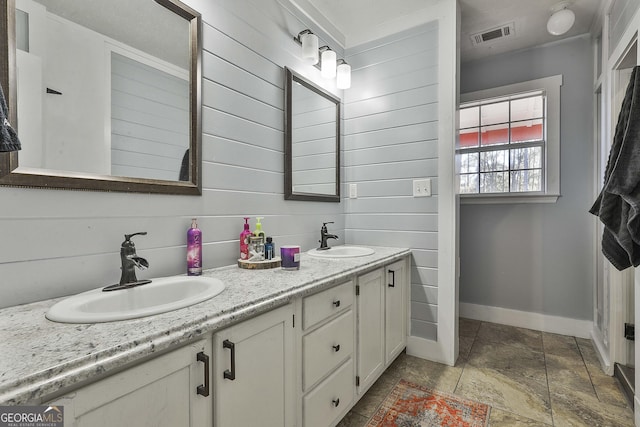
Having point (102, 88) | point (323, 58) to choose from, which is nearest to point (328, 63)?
point (323, 58)

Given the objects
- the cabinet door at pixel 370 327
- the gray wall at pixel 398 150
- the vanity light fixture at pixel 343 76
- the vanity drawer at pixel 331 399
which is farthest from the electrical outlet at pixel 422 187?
the vanity drawer at pixel 331 399

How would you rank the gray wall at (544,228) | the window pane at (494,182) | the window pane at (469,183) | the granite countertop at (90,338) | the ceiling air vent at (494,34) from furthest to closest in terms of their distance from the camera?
the window pane at (469,183), the window pane at (494,182), the gray wall at (544,228), the ceiling air vent at (494,34), the granite countertop at (90,338)

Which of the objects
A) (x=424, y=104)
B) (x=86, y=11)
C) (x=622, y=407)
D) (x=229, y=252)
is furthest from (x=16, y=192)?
(x=622, y=407)

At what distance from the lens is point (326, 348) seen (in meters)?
1.37

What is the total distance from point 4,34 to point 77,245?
666 mm

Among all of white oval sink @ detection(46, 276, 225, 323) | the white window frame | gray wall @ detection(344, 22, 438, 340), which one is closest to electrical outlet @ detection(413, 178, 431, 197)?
gray wall @ detection(344, 22, 438, 340)

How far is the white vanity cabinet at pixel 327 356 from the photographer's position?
4.12ft

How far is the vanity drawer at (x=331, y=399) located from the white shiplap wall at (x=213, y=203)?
A: 2.45ft

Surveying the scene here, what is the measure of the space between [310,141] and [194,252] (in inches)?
47.0

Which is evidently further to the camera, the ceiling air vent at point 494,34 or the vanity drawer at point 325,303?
the ceiling air vent at point 494,34

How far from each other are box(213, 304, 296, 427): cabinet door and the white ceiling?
2076mm

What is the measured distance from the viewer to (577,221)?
2.65 meters

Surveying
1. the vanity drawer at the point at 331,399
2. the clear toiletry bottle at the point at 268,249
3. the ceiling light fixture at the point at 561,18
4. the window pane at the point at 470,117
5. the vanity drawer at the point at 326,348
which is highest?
the ceiling light fixture at the point at 561,18

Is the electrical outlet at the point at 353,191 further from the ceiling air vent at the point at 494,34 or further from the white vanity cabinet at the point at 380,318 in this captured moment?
the ceiling air vent at the point at 494,34
